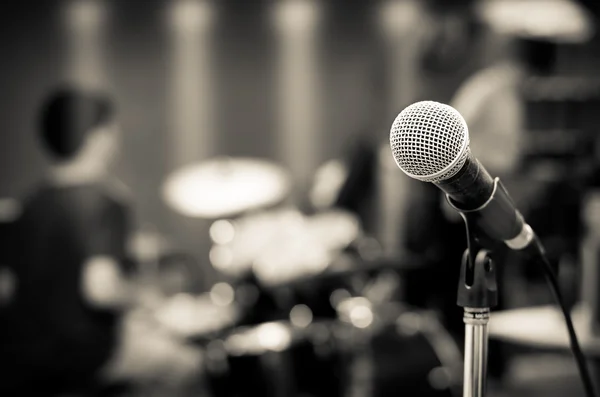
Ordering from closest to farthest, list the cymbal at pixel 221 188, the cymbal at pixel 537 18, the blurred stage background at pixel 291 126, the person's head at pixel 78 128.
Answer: the blurred stage background at pixel 291 126 < the person's head at pixel 78 128 < the cymbal at pixel 221 188 < the cymbal at pixel 537 18

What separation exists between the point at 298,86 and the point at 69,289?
1.85 m

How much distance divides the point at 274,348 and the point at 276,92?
6.40ft

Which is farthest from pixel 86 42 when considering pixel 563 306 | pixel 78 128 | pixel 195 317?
pixel 563 306

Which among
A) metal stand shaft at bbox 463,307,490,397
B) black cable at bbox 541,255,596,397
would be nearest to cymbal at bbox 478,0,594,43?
black cable at bbox 541,255,596,397

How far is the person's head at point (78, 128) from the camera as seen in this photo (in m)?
3.30

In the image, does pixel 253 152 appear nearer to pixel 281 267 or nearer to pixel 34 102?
pixel 34 102

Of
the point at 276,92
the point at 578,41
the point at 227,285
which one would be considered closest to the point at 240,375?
the point at 227,285

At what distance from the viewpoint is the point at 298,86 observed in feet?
13.6

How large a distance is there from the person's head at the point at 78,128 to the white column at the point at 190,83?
0.35m

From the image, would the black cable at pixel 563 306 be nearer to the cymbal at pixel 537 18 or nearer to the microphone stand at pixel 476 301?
the microphone stand at pixel 476 301

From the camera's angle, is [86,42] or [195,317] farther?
[86,42]

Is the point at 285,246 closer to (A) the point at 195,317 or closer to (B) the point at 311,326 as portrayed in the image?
(B) the point at 311,326

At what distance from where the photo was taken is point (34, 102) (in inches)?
135

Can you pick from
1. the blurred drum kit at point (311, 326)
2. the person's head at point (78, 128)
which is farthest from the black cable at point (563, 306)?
the person's head at point (78, 128)
